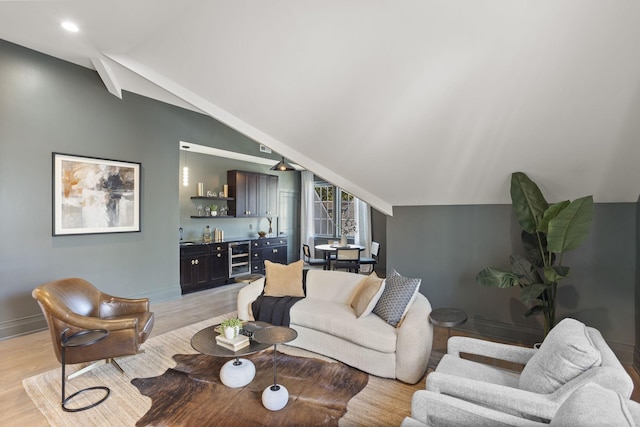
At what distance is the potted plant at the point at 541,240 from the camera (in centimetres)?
281

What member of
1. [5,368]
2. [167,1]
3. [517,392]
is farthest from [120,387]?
[167,1]

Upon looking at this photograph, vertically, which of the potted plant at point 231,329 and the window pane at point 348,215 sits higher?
the window pane at point 348,215

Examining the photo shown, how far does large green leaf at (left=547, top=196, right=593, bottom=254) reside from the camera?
110 inches

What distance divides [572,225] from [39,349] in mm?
5501

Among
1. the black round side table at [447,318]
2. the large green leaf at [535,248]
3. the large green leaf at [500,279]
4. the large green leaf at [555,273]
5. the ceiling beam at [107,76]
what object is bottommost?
the black round side table at [447,318]

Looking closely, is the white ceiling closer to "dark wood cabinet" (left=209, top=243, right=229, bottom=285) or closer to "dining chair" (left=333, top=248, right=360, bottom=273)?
"dining chair" (left=333, top=248, right=360, bottom=273)

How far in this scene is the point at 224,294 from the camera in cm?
584

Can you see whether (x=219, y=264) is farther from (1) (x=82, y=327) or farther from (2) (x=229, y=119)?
(1) (x=82, y=327)

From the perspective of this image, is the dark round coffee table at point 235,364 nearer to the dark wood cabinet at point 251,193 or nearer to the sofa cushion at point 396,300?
the sofa cushion at point 396,300

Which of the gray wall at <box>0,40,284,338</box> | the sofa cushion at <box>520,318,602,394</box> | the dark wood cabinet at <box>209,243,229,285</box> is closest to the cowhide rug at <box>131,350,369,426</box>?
the sofa cushion at <box>520,318,602,394</box>

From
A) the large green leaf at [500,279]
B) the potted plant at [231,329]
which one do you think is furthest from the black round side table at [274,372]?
the large green leaf at [500,279]

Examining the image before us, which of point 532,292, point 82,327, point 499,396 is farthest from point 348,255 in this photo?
point 499,396

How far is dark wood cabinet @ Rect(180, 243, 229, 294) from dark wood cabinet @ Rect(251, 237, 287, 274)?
0.87m

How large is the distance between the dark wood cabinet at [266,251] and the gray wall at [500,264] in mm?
3731
